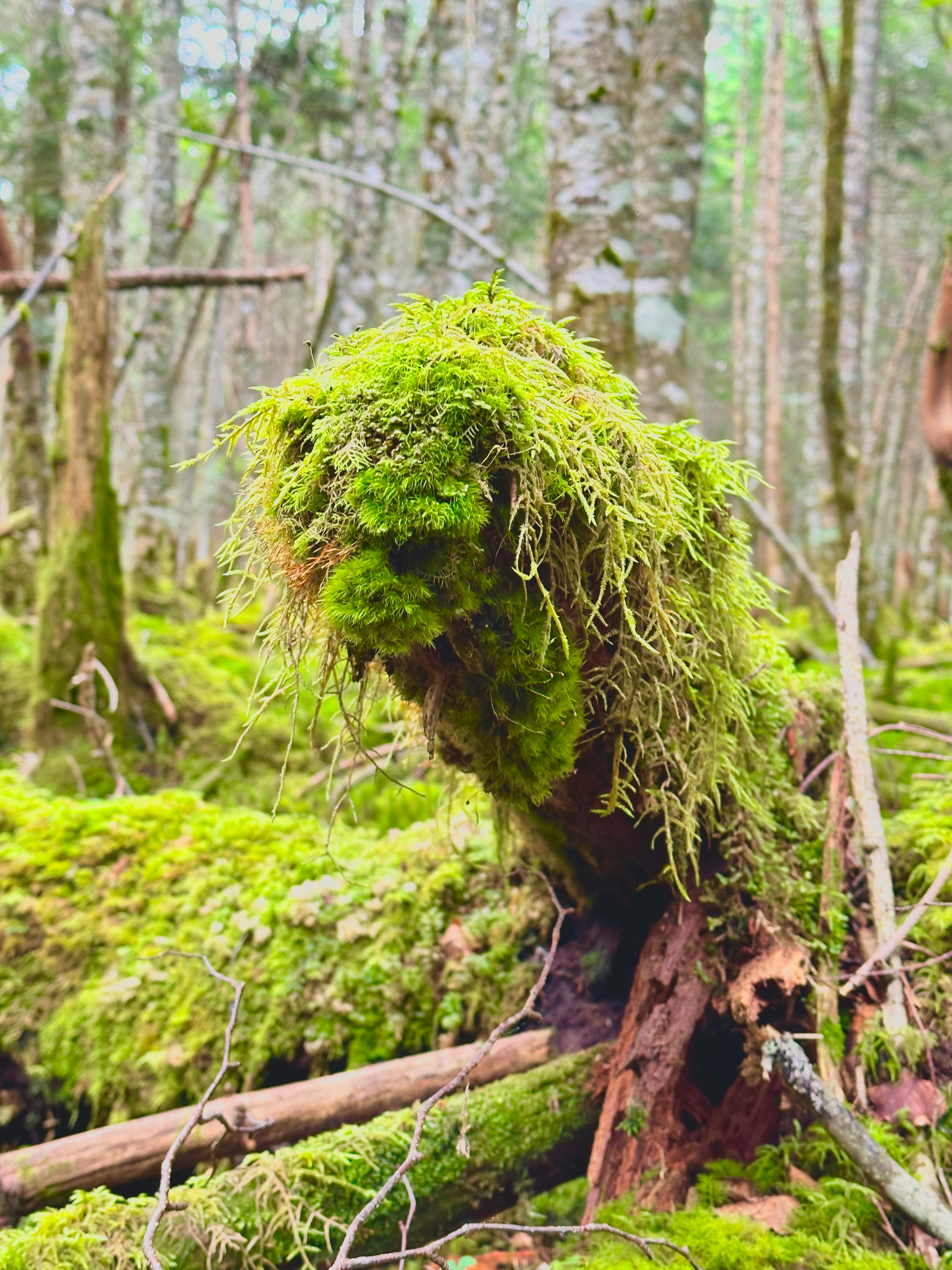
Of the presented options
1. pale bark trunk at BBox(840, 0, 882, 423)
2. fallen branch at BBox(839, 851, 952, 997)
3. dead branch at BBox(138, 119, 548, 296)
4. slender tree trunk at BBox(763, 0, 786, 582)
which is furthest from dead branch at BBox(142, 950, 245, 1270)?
slender tree trunk at BBox(763, 0, 786, 582)

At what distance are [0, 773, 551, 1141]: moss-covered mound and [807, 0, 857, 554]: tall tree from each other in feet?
15.3

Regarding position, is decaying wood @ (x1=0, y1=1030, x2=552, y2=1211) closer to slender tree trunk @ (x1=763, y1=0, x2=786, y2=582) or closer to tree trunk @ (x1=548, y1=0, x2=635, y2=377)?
tree trunk @ (x1=548, y1=0, x2=635, y2=377)

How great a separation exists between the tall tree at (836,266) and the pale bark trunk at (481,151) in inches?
178

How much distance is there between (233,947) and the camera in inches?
123

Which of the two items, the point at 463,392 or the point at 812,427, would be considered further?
the point at 812,427

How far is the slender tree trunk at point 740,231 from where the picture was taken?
738 inches

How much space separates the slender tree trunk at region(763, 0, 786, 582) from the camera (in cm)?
1412

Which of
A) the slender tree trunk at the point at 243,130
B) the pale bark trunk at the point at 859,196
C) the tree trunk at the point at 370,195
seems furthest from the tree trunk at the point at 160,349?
the pale bark trunk at the point at 859,196

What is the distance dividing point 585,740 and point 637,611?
1.32 feet

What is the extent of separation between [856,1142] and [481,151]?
11.1 m

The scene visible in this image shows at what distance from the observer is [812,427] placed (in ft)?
38.9

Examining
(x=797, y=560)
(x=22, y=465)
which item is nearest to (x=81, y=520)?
(x=22, y=465)

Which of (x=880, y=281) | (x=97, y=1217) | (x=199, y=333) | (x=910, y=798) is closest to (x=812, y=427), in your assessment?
(x=910, y=798)

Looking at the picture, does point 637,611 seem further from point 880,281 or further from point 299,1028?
point 880,281
